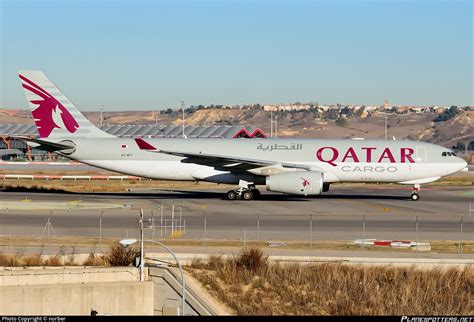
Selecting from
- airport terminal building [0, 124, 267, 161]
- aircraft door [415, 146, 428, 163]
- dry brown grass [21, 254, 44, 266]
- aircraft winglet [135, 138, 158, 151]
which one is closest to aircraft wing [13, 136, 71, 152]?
aircraft winglet [135, 138, 158, 151]

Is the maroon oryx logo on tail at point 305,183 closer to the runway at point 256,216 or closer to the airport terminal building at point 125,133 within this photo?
the runway at point 256,216

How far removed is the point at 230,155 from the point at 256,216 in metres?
10.3

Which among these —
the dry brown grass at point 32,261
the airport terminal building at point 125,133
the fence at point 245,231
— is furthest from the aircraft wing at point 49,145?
the airport terminal building at point 125,133

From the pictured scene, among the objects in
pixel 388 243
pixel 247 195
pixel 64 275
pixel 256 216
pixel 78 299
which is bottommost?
pixel 78 299

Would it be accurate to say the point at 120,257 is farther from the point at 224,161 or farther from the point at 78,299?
the point at 224,161

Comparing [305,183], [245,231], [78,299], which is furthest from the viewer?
[305,183]

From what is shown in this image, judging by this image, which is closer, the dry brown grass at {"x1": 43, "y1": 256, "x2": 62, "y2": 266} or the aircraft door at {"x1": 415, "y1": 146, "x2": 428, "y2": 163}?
the dry brown grass at {"x1": 43, "y1": 256, "x2": 62, "y2": 266}

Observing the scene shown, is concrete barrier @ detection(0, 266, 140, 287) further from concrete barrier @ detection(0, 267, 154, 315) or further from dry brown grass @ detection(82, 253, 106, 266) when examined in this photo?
dry brown grass @ detection(82, 253, 106, 266)

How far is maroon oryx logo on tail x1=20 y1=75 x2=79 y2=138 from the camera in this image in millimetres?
58781

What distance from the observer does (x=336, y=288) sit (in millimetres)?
31016

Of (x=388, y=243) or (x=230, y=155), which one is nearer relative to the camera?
(x=388, y=243)

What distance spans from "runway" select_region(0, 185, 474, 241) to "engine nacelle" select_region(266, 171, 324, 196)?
3.06 ft

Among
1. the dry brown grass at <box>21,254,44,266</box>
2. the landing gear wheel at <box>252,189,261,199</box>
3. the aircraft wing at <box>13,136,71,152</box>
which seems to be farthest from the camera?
the landing gear wheel at <box>252,189,261,199</box>

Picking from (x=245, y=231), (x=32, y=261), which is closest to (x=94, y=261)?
(x=32, y=261)
